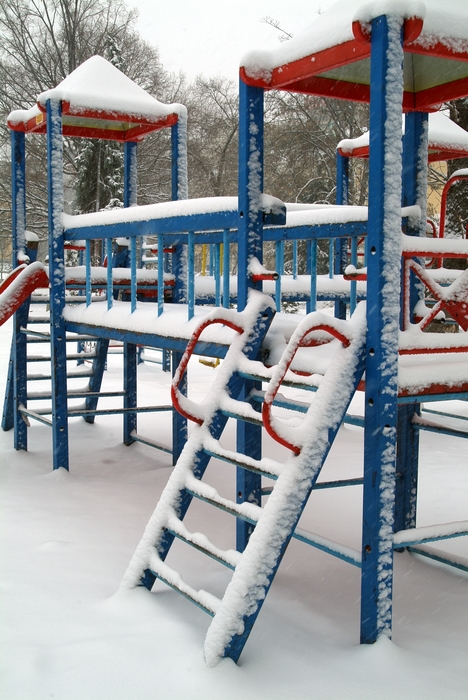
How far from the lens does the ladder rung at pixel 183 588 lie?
2.97 metres

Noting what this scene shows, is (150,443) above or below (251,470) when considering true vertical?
below

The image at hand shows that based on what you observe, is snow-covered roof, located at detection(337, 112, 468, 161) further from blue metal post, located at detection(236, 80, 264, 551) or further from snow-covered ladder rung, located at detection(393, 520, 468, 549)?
snow-covered ladder rung, located at detection(393, 520, 468, 549)

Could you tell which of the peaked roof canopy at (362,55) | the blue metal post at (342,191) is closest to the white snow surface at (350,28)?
the peaked roof canopy at (362,55)

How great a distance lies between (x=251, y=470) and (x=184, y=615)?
77 cm

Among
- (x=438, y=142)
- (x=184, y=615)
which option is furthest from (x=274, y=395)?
(x=438, y=142)

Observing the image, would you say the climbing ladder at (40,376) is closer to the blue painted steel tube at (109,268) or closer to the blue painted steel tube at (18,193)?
the blue painted steel tube at (18,193)

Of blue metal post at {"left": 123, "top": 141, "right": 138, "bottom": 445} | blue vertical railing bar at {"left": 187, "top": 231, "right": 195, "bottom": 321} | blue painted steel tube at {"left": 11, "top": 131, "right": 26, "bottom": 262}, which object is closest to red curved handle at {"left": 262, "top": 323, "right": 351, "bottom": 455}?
blue vertical railing bar at {"left": 187, "top": 231, "right": 195, "bottom": 321}

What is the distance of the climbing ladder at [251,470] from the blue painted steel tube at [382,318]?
10 cm

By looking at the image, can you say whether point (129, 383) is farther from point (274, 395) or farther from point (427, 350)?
point (274, 395)

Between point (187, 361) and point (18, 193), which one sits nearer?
point (187, 361)

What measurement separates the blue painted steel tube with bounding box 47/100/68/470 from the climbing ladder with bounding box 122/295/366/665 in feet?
9.42

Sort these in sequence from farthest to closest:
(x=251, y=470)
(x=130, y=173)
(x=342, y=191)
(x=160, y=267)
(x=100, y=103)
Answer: (x=342, y=191) < (x=130, y=173) < (x=100, y=103) < (x=160, y=267) < (x=251, y=470)

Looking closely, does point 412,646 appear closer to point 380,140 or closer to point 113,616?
point 113,616

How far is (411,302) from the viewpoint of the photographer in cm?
454
